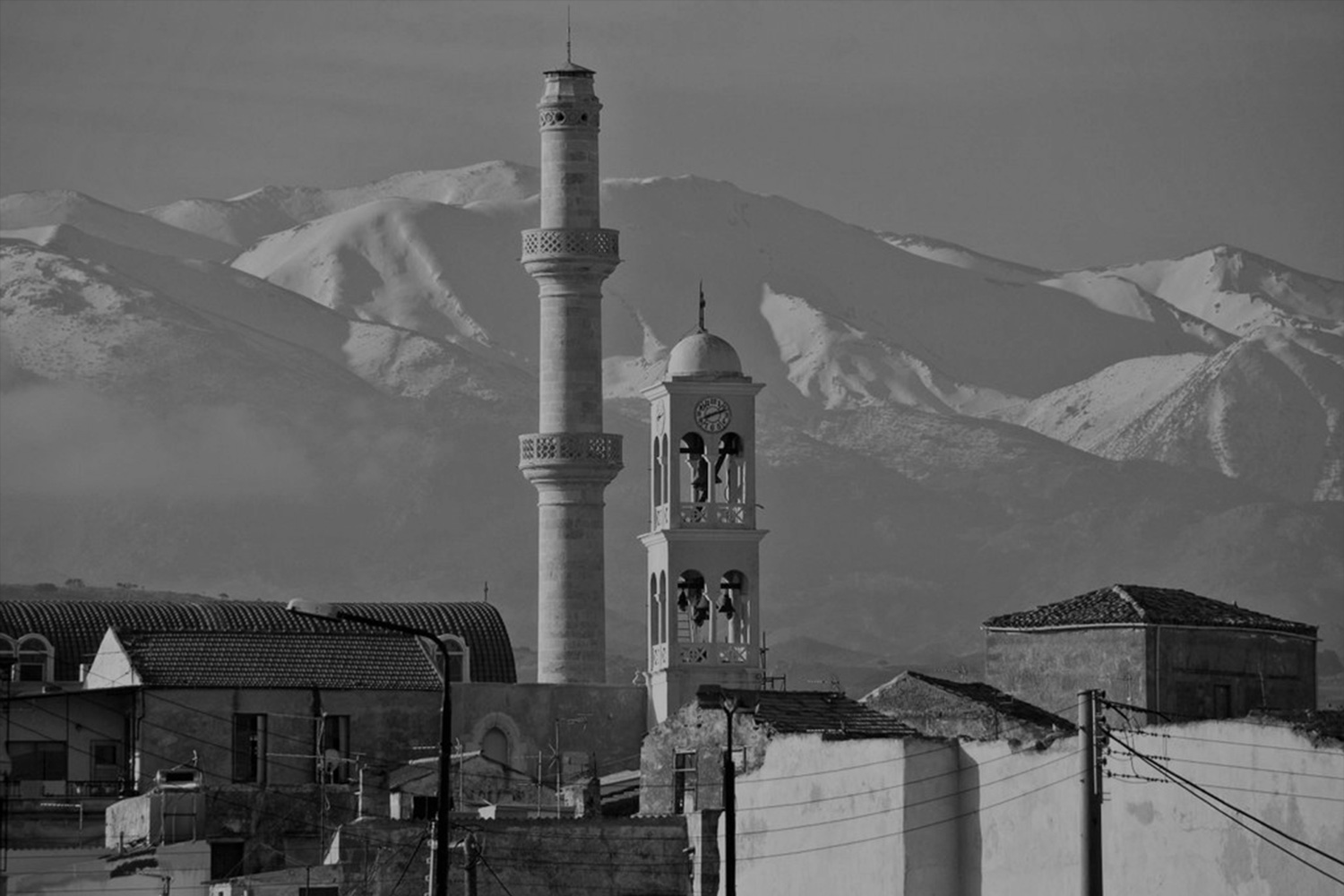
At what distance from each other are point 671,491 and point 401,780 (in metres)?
16.2

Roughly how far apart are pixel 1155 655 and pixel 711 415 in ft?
63.7

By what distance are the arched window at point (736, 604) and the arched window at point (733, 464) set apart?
185 cm

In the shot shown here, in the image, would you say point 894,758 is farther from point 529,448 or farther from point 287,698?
point 529,448

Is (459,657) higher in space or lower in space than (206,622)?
lower

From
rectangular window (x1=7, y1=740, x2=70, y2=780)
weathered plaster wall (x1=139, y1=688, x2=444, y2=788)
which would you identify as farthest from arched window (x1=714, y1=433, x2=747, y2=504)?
rectangular window (x1=7, y1=740, x2=70, y2=780)

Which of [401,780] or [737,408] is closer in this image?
[401,780]

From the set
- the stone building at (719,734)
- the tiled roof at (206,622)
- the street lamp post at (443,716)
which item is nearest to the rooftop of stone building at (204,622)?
the tiled roof at (206,622)

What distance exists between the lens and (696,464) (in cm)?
8538

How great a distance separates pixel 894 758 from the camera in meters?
55.8

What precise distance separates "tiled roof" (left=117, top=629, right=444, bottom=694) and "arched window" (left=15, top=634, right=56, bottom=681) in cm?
773

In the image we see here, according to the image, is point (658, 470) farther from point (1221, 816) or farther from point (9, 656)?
point (1221, 816)

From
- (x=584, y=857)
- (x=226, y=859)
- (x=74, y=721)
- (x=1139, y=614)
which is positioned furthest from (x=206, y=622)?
(x=1139, y=614)

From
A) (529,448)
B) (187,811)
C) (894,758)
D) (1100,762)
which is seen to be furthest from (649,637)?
(1100,762)

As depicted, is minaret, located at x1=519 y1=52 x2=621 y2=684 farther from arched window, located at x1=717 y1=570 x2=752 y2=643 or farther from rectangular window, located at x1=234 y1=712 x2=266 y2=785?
rectangular window, located at x1=234 y1=712 x2=266 y2=785
